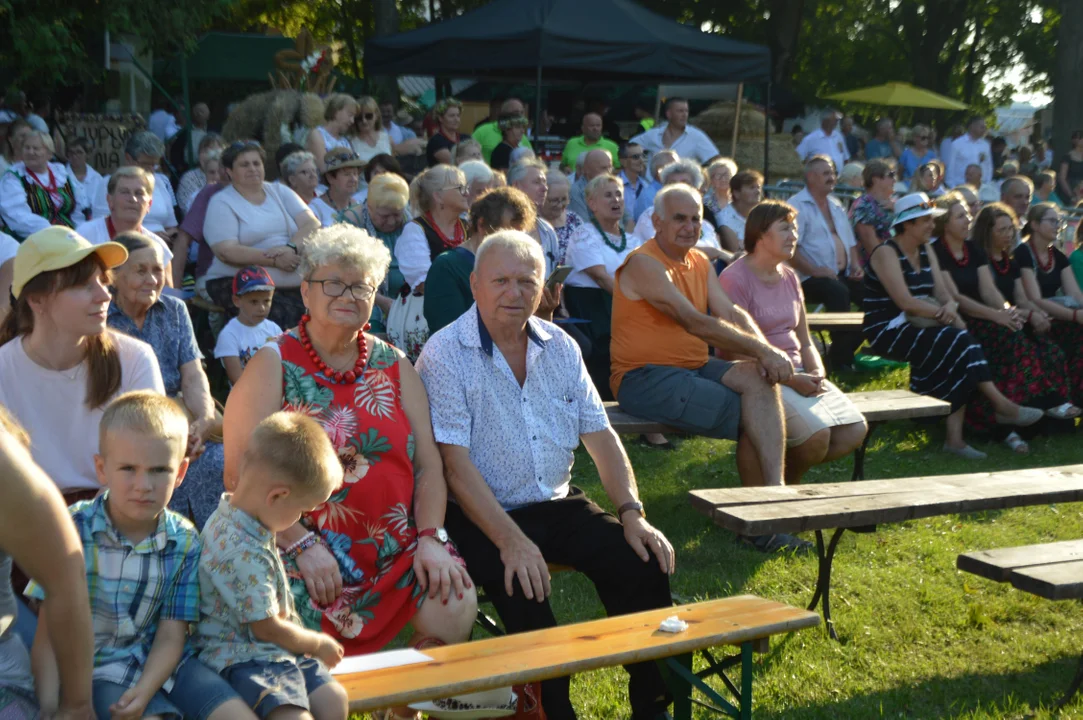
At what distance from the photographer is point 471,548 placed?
11.7 ft

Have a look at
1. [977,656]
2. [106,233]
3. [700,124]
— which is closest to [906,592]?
[977,656]

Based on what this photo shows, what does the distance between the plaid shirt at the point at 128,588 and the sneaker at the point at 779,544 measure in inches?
125

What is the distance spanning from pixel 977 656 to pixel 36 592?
329cm

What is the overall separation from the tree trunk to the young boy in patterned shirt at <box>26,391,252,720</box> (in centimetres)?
2104

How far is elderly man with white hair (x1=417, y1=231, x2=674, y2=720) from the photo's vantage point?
11.7 feet

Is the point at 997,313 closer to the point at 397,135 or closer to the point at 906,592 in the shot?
the point at 906,592

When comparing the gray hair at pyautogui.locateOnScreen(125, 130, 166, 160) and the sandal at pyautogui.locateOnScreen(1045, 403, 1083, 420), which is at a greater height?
the gray hair at pyautogui.locateOnScreen(125, 130, 166, 160)

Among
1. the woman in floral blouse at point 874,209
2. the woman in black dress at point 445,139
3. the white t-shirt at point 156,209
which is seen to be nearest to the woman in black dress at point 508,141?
the woman in black dress at point 445,139

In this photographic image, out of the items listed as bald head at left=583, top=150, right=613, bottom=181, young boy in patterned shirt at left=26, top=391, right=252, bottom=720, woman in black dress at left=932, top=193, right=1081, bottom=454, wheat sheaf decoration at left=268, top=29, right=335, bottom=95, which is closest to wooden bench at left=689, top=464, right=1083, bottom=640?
young boy in patterned shirt at left=26, top=391, right=252, bottom=720

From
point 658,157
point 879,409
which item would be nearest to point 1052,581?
point 879,409

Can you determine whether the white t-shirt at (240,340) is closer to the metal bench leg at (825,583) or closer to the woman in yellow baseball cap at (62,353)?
the woman in yellow baseball cap at (62,353)

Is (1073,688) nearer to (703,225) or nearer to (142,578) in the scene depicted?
(142,578)

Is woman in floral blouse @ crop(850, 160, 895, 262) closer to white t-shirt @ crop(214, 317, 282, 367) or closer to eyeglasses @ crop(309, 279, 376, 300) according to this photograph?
white t-shirt @ crop(214, 317, 282, 367)

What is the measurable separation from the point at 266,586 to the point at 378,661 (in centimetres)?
47
